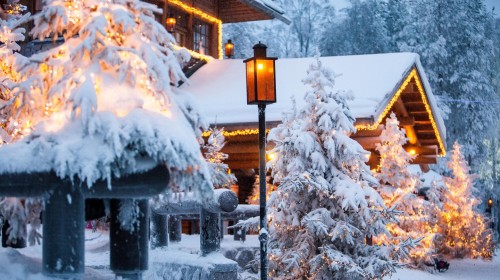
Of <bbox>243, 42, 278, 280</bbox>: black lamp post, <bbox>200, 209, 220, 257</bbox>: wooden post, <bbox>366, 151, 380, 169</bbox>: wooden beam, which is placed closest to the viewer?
<bbox>200, 209, 220, 257</bbox>: wooden post

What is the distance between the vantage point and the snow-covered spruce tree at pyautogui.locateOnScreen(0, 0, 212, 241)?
5.36 m

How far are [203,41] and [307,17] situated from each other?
26.5m

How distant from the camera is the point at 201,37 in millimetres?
24328

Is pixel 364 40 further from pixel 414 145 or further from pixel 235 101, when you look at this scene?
pixel 235 101

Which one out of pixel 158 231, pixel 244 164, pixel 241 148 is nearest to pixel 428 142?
pixel 244 164

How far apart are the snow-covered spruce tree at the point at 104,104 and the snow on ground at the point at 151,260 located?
1.03 m

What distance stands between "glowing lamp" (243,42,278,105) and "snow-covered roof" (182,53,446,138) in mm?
5363

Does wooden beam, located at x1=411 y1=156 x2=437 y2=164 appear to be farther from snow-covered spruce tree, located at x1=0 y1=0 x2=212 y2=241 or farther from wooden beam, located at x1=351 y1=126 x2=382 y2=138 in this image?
snow-covered spruce tree, located at x1=0 y1=0 x2=212 y2=241

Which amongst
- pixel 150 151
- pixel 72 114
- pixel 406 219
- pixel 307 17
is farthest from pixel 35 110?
pixel 307 17

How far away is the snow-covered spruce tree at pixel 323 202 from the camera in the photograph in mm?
11336

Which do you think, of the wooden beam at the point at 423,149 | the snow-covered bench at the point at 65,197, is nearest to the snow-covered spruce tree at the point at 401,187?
the wooden beam at the point at 423,149

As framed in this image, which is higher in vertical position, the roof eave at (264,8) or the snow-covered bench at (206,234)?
the roof eave at (264,8)

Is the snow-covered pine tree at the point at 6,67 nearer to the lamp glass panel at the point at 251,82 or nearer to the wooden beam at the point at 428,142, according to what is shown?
the lamp glass panel at the point at 251,82

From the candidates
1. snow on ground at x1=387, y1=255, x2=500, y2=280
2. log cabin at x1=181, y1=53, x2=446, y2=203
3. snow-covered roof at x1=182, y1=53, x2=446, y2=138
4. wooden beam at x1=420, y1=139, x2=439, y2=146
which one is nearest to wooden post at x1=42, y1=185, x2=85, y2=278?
log cabin at x1=181, y1=53, x2=446, y2=203
